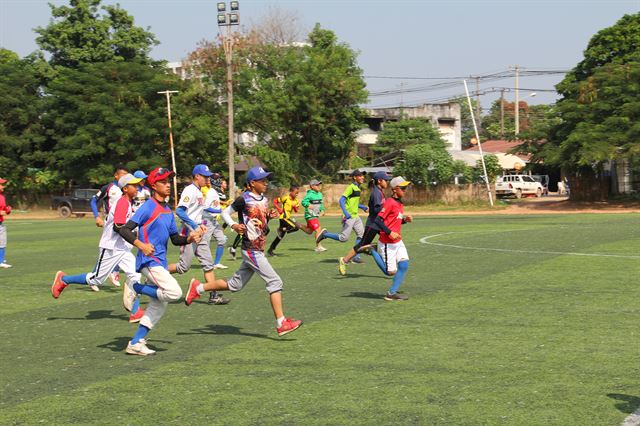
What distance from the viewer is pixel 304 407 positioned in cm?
704

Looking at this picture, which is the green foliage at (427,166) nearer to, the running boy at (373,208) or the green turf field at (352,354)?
the green turf field at (352,354)

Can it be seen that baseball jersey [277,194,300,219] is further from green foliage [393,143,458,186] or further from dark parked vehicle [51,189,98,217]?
dark parked vehicle [51,189,98,217]

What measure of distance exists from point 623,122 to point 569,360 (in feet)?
135

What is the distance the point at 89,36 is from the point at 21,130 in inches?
352

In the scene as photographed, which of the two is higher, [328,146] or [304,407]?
[328,146]

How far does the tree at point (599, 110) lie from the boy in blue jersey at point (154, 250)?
3961cm

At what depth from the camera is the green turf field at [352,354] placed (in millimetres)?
6973

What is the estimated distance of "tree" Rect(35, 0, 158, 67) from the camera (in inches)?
2608

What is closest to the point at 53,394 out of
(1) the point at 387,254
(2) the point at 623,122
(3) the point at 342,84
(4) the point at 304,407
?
(4) the point at 304,407

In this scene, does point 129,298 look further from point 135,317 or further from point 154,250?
point 154,250

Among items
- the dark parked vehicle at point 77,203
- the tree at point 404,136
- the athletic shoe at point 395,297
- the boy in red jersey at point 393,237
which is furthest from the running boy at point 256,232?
the tree at point 404,136

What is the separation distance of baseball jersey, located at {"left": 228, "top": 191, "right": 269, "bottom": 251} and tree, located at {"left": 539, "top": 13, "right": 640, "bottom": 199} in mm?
38560

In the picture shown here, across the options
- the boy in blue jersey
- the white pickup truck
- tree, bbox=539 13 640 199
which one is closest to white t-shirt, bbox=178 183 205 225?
the boy in blue jersey

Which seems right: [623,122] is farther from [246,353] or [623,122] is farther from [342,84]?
[246,353]
